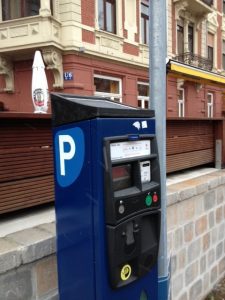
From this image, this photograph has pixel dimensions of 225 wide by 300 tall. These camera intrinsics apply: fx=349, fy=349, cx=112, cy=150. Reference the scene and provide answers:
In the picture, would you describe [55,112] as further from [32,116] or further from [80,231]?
[32,116]

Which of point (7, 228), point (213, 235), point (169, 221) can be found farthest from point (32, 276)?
point (213, 235)

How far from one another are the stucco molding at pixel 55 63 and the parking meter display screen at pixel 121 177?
28.7ft

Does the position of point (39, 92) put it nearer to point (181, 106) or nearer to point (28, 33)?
point (28, 33)

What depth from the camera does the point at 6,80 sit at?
11.2 m

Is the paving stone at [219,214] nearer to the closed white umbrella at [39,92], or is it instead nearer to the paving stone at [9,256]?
the closed white umbrella at [39,92]

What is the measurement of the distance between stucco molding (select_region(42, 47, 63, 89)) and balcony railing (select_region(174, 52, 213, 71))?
21.5ft

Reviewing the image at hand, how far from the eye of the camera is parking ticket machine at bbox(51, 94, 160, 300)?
159 cm

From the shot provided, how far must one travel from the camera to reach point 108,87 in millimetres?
12000

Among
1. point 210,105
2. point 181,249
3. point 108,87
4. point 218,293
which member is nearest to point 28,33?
point 108,87

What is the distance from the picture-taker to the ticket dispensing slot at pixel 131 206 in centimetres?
160

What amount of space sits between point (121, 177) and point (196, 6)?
16.3 meters

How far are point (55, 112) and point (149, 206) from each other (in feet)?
2.25

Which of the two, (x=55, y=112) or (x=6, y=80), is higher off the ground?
(x=6, y=80)

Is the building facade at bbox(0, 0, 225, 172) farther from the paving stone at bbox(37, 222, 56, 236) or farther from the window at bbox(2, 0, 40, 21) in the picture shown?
the paving stone at bbox(37, 222, 56, 236)
